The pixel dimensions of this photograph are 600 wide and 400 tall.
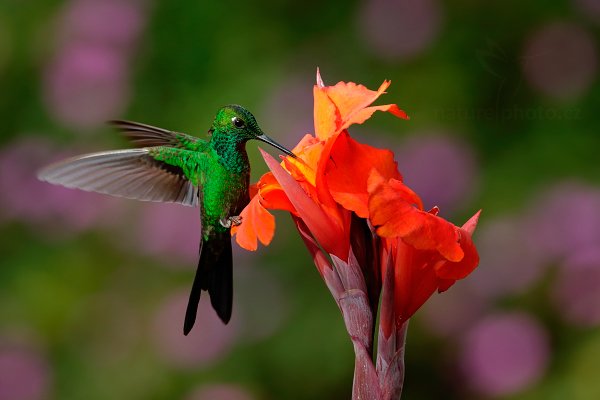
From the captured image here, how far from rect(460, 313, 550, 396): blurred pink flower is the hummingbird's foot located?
104cm

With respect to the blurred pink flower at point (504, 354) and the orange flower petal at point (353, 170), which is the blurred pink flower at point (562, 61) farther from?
the orange flower petal at point (353, 170)

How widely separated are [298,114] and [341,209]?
1232mm

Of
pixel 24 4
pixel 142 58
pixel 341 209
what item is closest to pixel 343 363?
pixel 142 58

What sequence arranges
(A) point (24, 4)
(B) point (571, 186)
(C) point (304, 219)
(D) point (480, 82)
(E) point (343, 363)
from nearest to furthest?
(C) point (304, 219) → (E) point (343, 363) → (B) point (571, 186) → (D) point (480, 82) → (A) point (24, 4)

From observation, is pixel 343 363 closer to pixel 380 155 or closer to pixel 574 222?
pixel 574 222

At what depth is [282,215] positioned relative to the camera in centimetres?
190

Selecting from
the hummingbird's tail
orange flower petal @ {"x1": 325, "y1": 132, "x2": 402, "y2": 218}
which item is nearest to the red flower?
orange flower petal @ {"x1": 325, "y1": 132, "x2": 402, "y2": 218}

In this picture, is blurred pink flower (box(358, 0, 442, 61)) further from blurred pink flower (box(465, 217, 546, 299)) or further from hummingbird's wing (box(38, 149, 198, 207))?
hummingbird's wing (box(38, 149, 198, 207))

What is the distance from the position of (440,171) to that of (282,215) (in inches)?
14.2

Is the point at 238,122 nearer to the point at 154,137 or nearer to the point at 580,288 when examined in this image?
the point at 154,137

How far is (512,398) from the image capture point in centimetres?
179

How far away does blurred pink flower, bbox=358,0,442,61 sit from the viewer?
2088mm

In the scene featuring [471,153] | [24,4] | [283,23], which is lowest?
[471,153]

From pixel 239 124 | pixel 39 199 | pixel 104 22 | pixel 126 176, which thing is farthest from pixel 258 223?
pixel 104 22
